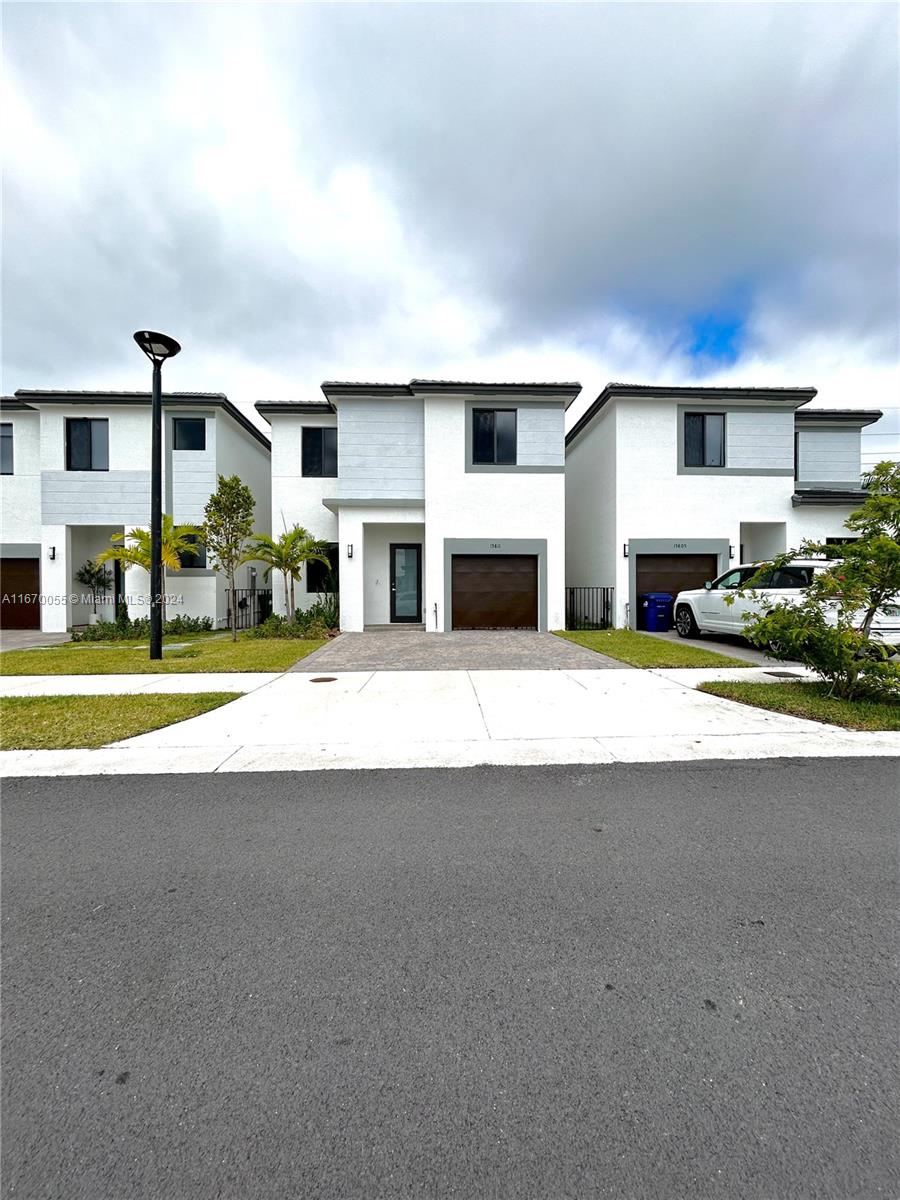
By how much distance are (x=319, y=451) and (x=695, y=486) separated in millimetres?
11698

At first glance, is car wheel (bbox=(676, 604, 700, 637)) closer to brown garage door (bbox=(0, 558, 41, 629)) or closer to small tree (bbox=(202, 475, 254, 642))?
small tree (bbox=(202, 475, 254, 642))

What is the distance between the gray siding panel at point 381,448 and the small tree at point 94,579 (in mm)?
8854

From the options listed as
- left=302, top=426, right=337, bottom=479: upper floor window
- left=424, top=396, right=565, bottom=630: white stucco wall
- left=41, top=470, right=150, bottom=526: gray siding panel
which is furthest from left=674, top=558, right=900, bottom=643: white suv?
left=41, top=470, right=150, bottom=526: gray siding panel

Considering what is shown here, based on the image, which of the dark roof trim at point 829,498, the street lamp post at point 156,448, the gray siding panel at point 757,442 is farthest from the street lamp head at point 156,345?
the dark roof trim at point 829,498

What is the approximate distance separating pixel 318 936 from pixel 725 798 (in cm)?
307

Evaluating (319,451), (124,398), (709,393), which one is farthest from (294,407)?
(709,393)

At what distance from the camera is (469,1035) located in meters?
1.98

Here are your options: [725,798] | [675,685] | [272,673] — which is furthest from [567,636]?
[725,798]

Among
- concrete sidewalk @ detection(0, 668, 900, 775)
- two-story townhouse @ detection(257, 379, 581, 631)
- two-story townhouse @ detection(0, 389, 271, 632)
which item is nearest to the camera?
concrete sidewalk @ detection(0, 668, 900, 775)

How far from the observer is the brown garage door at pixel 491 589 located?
1580 centimetres

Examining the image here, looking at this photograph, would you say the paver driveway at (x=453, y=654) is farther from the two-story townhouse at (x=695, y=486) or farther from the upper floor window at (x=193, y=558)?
the upper floor window at (x=193, y=558)

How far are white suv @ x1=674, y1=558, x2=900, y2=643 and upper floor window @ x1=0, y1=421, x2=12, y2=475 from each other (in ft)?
67.7

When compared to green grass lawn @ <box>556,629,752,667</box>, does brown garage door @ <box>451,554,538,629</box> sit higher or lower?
higher

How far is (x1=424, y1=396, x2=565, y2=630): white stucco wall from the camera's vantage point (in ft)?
50.8
